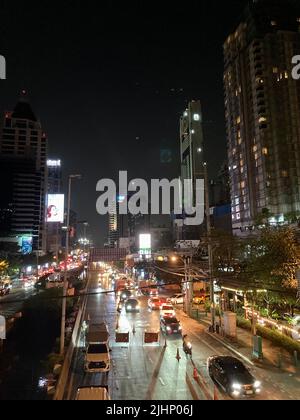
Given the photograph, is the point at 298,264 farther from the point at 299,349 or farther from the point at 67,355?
the point at 67,355

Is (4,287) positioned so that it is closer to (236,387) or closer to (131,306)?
(131,306)

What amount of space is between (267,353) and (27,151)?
174252 mm

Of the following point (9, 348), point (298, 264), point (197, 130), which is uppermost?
point (197, 130)

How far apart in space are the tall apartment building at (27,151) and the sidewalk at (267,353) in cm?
14414

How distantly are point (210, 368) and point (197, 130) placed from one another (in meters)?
143

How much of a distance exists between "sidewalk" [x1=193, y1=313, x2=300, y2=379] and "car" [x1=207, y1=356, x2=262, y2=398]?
4.41m

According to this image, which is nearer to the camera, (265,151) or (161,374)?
(161,374)

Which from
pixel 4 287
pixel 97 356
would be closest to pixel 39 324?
pixel 4 287

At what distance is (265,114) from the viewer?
99.3m

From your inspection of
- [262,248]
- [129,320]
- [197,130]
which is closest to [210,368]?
[262,248]

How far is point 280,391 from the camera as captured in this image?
18.2 metres

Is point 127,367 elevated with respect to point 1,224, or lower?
lower

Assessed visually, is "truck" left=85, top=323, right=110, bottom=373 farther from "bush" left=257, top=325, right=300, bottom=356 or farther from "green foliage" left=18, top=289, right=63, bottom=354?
"green foliage" left=18, top=289, right=63, bottom=354

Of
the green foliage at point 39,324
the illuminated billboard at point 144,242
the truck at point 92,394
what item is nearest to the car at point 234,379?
the truck at point 92,394
